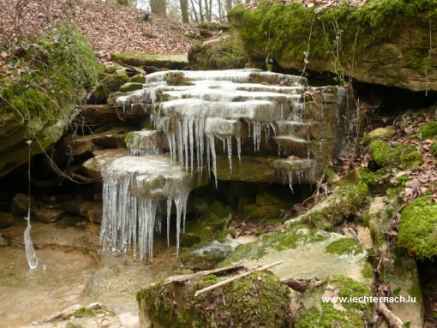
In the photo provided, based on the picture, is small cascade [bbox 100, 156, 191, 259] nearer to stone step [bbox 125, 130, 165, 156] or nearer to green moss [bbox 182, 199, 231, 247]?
stone step [bbox 125, 130, 165, 156]

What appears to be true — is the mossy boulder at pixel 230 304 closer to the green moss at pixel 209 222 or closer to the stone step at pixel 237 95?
the green moss at pixel 209 222

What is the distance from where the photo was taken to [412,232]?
3535 millimetres

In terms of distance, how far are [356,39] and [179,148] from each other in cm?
290

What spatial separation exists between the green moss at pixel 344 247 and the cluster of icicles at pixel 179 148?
7.12 feet

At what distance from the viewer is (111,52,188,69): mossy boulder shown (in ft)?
30.2

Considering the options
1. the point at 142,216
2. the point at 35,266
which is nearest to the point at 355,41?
the point at 142,216

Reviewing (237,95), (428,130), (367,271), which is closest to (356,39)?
(428,130)

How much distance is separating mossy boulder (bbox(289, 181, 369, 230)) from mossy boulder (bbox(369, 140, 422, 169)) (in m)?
0.42

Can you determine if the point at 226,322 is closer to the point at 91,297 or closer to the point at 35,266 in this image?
the point at 91,297

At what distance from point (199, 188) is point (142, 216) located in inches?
41.7

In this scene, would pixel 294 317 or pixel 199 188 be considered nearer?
pixel 294 317

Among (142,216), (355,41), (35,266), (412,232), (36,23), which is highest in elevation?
(36,23)

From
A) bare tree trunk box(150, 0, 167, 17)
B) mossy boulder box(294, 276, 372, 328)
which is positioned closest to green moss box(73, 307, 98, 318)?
mossy boulder box(294, 276, 372, 328)

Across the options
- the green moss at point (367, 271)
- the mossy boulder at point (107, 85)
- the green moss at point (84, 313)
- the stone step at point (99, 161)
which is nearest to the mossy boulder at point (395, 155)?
the green moss at point (367, 271)
